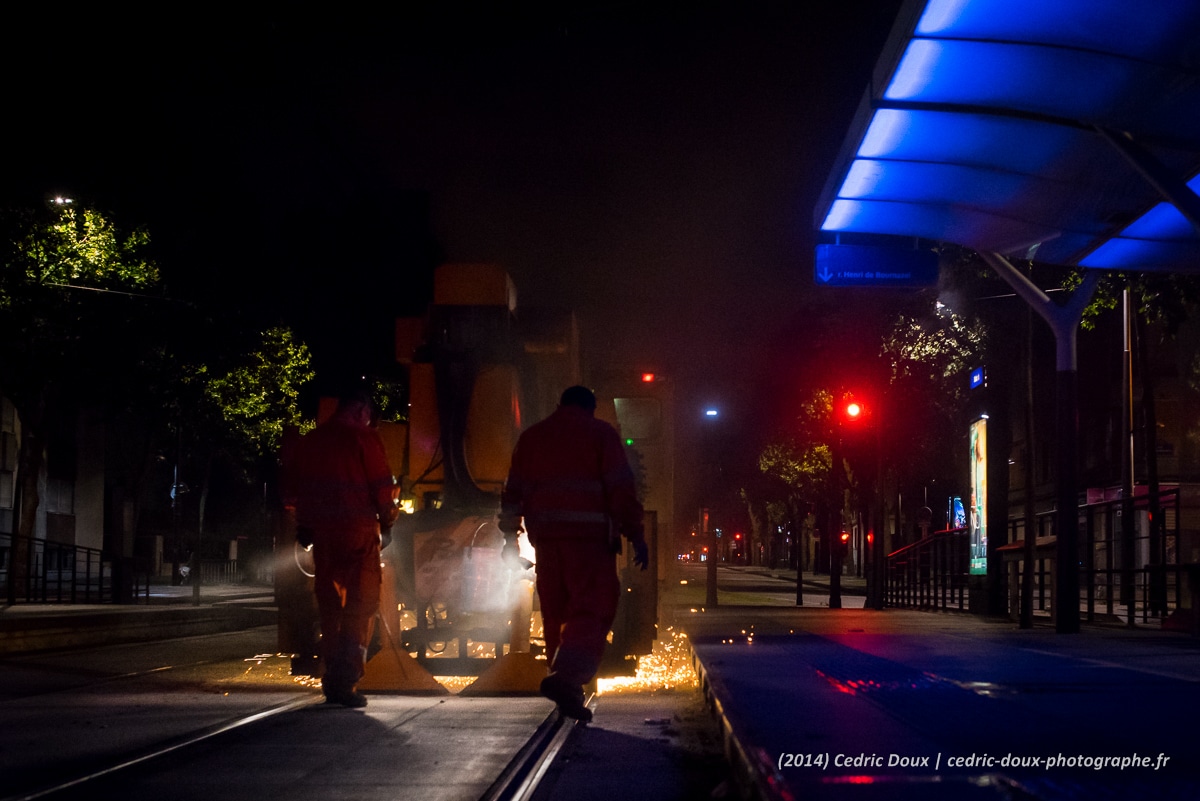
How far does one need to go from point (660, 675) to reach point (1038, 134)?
5.29 metres

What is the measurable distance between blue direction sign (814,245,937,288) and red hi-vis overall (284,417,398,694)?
30.8 ft

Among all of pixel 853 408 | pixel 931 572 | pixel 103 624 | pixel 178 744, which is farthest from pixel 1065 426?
pixel 853 408

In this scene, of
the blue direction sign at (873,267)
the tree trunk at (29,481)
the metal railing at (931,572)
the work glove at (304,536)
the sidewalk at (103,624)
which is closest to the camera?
the work glove at (304,536)

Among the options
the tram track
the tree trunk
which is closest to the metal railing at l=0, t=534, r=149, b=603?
the tree trunk

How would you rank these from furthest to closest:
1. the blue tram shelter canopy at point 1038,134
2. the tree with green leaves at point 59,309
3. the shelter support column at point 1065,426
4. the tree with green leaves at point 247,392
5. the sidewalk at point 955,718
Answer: the tree with green leaves at point 247,392
the tree with green leaves at point 59,309
the shelter support column at point 1065,426
the blue tram shelter canopy at point 1038,134
the sidewalk at point 955,718

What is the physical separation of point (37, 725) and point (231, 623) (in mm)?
17281

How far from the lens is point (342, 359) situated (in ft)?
139

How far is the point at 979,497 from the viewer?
22.8 m

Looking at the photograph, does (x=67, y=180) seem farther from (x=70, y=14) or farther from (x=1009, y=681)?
(x=1009, y=681)

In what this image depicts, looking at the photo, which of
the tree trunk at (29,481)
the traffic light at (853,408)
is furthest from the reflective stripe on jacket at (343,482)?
the traffic light at (853,408)

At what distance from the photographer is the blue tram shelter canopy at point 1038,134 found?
30.2ft

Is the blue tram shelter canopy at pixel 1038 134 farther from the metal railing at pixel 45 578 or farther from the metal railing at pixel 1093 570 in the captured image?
the metal railing at pixel 45 578

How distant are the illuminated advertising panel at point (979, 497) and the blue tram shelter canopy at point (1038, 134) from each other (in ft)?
28.4

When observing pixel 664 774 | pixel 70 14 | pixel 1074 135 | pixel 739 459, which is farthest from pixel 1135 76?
pixel 739 459
